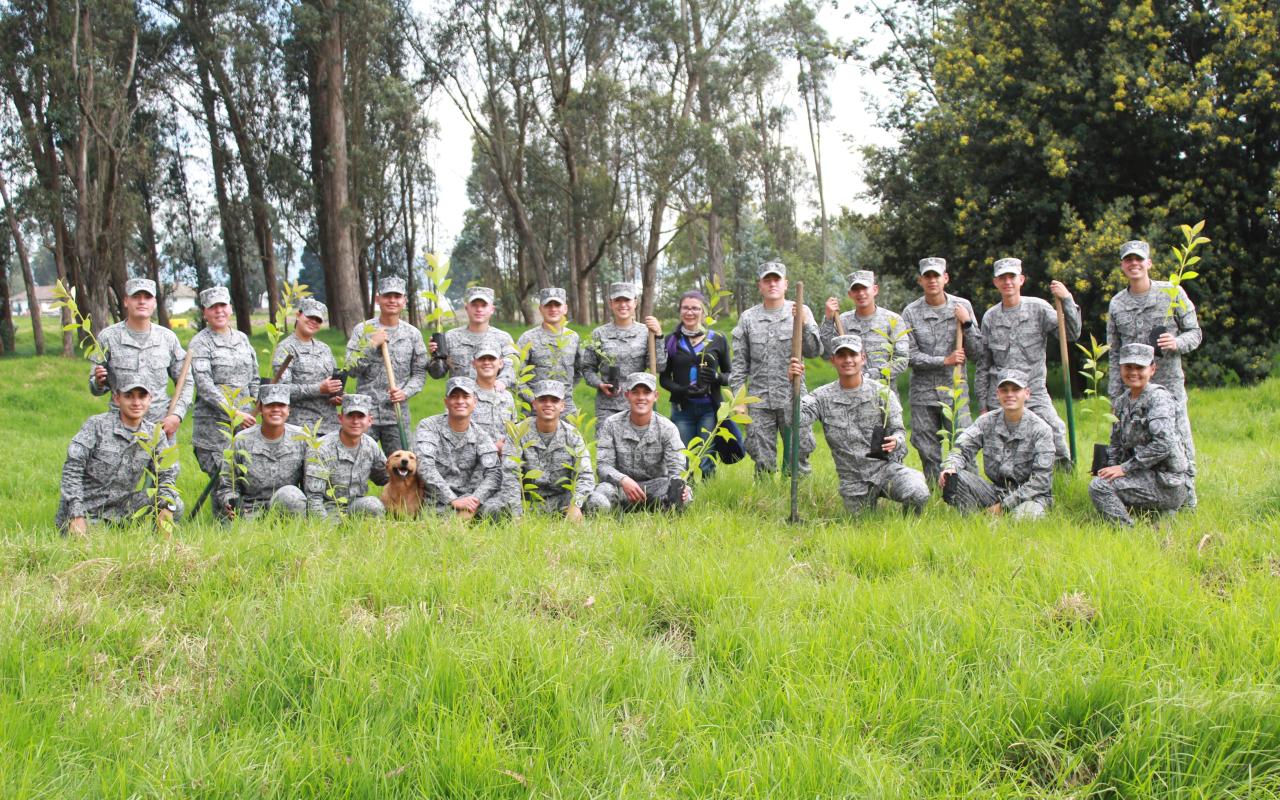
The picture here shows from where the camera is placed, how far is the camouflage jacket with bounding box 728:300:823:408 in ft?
25.9

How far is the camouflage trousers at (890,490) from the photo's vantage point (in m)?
6.50

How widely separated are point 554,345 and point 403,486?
5.73 feet

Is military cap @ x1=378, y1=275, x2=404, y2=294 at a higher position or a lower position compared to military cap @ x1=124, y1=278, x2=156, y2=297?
lower

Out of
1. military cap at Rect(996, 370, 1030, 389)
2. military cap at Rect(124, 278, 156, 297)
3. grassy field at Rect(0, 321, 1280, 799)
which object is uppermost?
military cap at Rect(124, 278, 156, 297)

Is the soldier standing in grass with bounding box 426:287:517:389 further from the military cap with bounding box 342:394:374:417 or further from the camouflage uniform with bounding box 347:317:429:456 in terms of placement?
the military cap with bounding box 342:394:374:417

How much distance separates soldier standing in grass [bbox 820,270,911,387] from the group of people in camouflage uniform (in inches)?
0.8

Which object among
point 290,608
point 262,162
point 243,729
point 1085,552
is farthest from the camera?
point 262,162

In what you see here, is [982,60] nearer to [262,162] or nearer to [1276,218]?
[1276,218]

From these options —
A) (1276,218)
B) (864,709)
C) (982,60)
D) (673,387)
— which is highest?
(982,60)

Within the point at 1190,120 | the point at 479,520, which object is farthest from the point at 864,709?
the point at 1190,120

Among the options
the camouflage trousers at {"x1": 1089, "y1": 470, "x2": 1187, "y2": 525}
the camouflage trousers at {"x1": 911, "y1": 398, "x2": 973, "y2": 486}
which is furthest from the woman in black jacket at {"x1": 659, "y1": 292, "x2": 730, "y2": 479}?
the camouflage trousers at {"x1": 1089, "y1": 470, "x2": 1187, "y2": 525}

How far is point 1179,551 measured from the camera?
17.1 ft

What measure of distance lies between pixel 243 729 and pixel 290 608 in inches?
30.1

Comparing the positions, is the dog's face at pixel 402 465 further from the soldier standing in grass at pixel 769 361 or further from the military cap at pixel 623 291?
the soldier standing in grass at pixel 769 361
